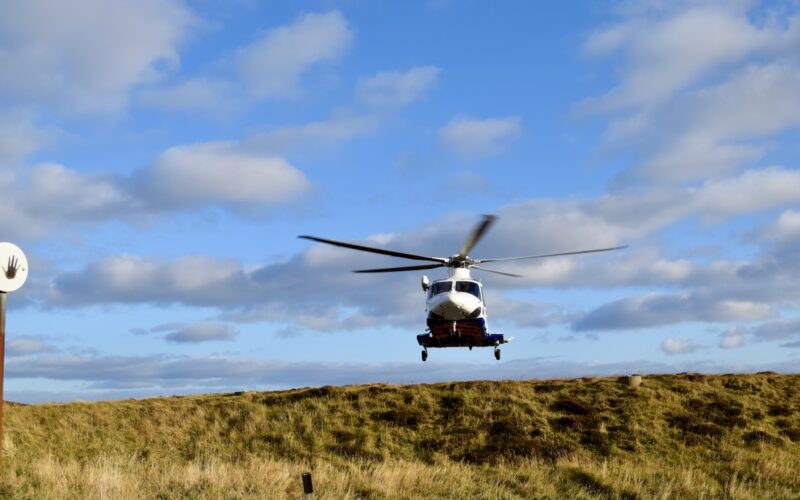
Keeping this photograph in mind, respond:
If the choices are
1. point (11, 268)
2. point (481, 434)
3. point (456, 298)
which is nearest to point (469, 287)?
point (456, 298)

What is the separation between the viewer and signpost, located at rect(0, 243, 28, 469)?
52.9ft

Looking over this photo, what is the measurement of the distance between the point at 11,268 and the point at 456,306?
16883 millimetres

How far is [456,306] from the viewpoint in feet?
96.8

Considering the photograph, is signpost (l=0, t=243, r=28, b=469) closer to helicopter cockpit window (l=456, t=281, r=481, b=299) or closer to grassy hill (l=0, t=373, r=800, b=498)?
grassy hill (l=0, t=373, r=800, b=498)

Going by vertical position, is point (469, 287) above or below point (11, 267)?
above

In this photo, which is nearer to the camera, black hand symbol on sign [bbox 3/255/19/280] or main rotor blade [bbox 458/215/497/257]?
black hand symbol on sign [bbox 3/255/19/280]

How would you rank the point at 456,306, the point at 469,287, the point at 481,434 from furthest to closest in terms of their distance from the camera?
the point at 469,287
the point at 456,306
the point at 481,434

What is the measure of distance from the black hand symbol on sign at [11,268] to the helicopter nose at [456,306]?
1665 cm

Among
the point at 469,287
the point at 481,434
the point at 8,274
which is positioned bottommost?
the point at 481,434

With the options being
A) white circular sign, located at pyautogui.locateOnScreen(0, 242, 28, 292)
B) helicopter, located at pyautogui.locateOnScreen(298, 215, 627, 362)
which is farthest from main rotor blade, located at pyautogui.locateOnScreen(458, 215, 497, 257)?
white circular sign, located at pyautogui.locateOnScreen(0, 242, 28, 292)

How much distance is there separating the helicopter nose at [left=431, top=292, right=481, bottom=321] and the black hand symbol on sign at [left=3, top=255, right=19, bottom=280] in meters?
16.6

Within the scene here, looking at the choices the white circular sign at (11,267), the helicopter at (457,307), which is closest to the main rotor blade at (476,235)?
the helicopter at (457,307)

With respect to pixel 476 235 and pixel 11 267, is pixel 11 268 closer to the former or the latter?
pixel 11 267

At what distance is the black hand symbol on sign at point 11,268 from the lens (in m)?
16.2
